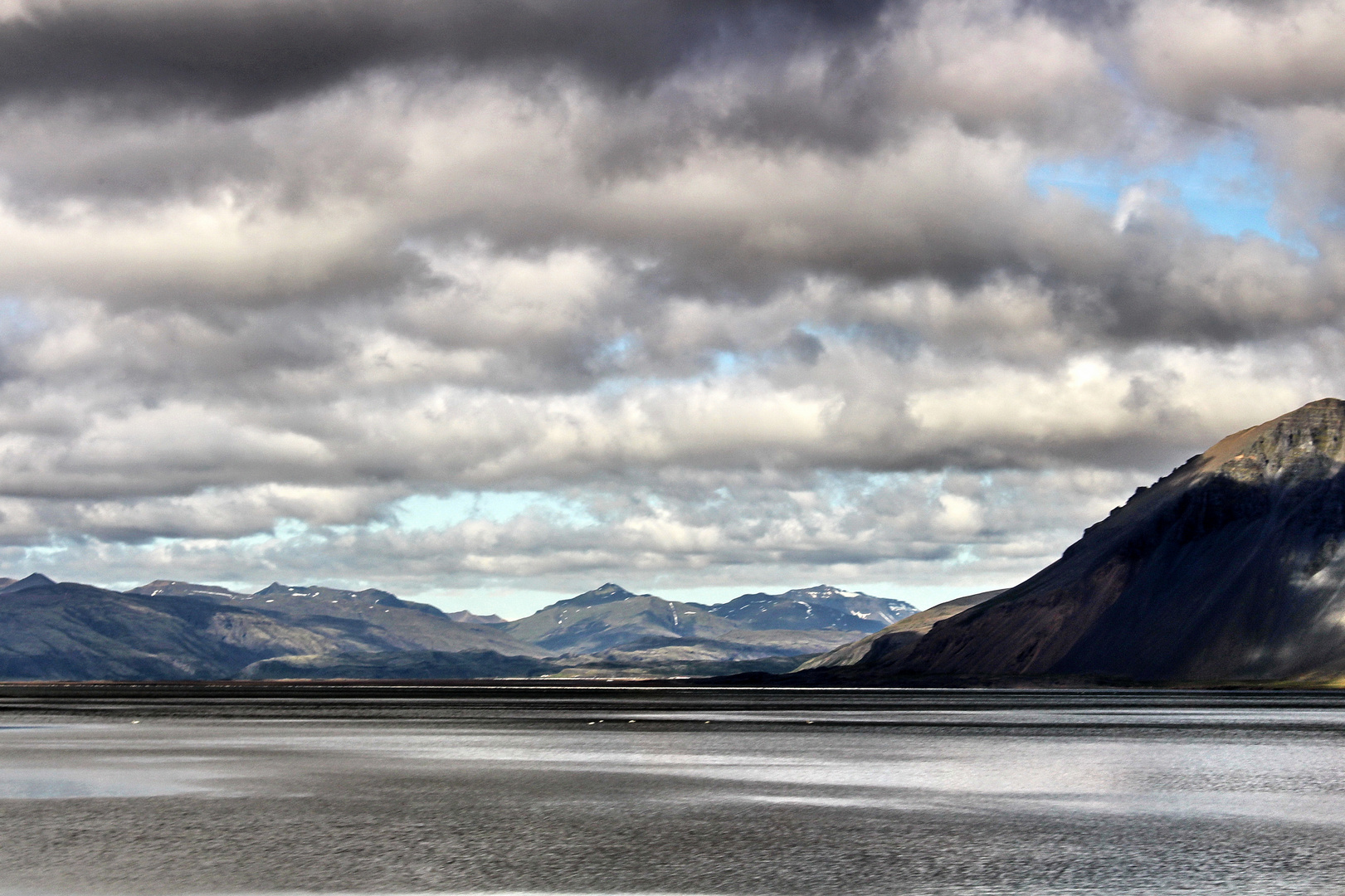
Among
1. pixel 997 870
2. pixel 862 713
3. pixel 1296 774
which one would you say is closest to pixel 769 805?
pixel 997 870

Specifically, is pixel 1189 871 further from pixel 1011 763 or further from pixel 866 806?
pixel 1011 763

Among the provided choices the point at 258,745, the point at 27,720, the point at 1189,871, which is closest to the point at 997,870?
the point at 1189,871

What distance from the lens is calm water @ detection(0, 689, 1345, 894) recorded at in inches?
1539

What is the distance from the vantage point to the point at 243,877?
39.0 metres

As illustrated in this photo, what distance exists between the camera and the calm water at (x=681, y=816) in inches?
1539

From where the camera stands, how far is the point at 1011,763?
8312cm

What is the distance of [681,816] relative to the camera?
55000 millimetres

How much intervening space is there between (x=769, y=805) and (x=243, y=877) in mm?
25792

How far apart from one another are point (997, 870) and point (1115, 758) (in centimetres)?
5171

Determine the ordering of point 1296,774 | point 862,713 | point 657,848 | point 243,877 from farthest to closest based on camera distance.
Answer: point 862,713
point 1296,774
point 657,848
point 243,877

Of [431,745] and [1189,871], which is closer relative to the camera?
[1189,871]

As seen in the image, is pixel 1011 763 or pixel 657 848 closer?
pixel 657 848

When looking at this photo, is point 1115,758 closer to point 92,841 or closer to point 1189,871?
point 1189,871

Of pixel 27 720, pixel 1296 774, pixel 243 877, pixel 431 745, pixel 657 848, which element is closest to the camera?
pixel 243 877
